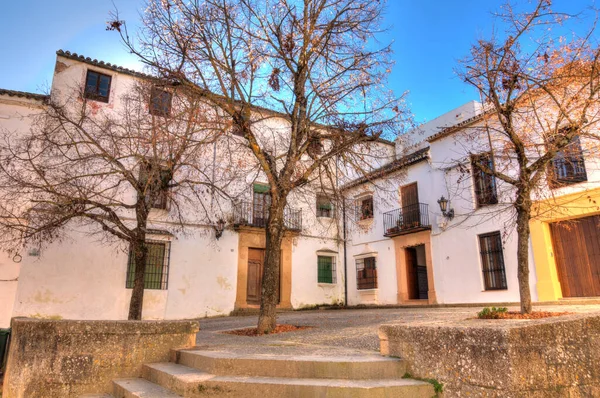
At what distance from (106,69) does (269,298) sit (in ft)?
35.9

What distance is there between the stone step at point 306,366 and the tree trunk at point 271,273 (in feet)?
9.54

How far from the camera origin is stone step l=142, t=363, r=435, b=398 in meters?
2.87

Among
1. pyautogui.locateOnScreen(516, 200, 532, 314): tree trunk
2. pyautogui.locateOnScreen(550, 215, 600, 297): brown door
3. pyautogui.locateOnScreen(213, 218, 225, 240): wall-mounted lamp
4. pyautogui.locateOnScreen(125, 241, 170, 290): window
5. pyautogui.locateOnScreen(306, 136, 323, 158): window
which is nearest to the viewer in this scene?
pyautogui.locateOnScreen(516, 200, 532, 314): tree trunk

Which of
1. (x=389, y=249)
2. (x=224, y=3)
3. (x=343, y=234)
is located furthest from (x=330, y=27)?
(x=343, y=234)

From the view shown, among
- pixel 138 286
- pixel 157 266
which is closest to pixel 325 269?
pixel 157 266

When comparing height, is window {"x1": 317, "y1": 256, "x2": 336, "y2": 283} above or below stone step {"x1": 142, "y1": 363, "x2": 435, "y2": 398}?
above

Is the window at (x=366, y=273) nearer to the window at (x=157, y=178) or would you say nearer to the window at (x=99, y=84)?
the window at (x=157, y=178)

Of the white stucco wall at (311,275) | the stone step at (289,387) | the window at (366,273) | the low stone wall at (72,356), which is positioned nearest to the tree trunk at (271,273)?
the low stone wall at (72,356)

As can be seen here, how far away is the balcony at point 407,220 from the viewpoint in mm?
14805

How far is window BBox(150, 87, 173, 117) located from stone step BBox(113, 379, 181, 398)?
5.08 metres

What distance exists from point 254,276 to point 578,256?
10.6m

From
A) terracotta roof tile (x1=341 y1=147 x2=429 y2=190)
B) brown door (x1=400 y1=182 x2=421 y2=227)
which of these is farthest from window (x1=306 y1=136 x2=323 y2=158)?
brown door (x1=400 y1=182 x2=421 y2=227)

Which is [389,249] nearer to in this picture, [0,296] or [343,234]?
[343,234]

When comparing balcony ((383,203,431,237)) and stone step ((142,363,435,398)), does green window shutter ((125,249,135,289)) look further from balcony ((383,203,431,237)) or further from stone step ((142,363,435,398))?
stone step ((142,363,435,398))
